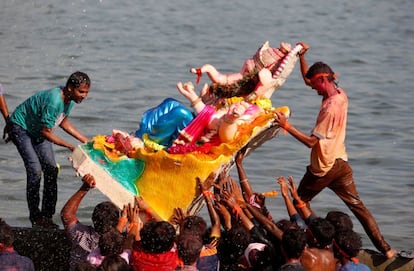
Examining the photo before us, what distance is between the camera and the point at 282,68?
9766 mm

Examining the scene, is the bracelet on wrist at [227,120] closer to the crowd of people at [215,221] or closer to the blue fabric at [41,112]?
the crowd of people at [215,221]

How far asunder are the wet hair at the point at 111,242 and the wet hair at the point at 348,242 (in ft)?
5.28

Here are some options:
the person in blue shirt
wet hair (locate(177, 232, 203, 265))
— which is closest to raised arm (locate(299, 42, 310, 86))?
the person in blue shirt

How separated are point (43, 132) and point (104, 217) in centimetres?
154

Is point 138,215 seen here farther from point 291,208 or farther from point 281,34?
point 281,34

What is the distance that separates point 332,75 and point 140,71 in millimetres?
12770

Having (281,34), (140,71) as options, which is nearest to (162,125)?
(140,71)

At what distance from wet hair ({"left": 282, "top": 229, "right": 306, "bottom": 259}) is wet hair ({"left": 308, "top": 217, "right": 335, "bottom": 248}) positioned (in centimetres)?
32

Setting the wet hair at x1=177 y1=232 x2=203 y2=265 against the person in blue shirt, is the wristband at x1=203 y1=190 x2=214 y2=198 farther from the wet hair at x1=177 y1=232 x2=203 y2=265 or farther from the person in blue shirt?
the person in blue shirt

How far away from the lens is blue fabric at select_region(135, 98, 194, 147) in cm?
967

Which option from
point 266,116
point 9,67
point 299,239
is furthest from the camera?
point 9,67

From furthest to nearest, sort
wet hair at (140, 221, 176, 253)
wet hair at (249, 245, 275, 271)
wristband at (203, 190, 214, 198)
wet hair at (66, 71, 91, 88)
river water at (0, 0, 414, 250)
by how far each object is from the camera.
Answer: river water at (0, 0, 414, 250) < wet hair at (66, 71, 91, 88) < wristband at (203, 190, 214, 198) < wet hair at (249, 245, 275, 271) < wet hair at (140, 221, 176, 253)

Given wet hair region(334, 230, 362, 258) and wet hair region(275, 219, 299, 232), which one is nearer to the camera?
wet hair region(334, 230, 362, 258)

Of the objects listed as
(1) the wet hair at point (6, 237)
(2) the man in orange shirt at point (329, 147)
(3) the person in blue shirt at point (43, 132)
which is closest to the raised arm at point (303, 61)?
(2) the man in orange shirt at point (329, 147)
